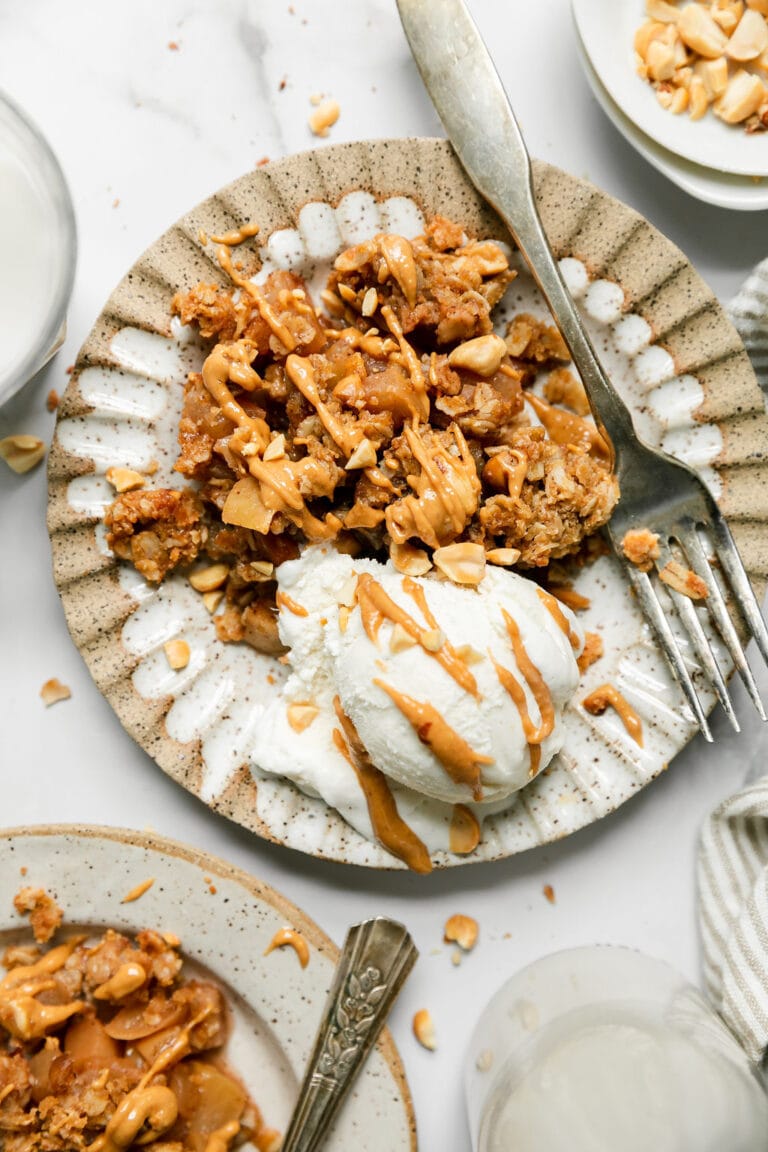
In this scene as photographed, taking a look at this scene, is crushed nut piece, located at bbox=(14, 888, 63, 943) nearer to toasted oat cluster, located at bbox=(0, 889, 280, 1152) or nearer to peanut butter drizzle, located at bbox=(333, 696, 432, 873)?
toasted oat cluster, located at bbox=(0, 889, 280, 1152)

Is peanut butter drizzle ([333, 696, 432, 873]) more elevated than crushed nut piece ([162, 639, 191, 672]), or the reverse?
crushed nut piece ([162, 639, 191, 672])

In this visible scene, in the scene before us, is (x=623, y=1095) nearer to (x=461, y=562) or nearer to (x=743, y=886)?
(x=743, y=886)

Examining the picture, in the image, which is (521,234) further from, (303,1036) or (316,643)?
(303,1036)

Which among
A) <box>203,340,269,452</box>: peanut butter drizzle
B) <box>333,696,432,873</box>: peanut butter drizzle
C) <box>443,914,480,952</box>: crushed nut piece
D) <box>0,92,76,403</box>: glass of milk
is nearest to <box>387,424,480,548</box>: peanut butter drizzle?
<box>203,340,269,452</box>: peanut butter drizzle

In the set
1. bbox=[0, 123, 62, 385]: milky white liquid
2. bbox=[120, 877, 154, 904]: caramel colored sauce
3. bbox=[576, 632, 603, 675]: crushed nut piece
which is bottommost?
bbox=[576, 632, 603, 675]: crushed nut piece

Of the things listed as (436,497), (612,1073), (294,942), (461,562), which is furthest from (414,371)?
(612,1073)

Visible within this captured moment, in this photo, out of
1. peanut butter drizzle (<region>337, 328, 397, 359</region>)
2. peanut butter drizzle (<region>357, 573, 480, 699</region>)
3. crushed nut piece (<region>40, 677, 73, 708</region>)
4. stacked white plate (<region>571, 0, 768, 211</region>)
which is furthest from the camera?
crushed nut piece (<region>40, 677, 73, 708</region>)

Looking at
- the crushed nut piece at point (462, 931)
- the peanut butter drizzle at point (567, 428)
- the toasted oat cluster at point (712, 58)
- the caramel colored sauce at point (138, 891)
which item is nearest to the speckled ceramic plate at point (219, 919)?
the caramel colored sauce at point (138, 891)
